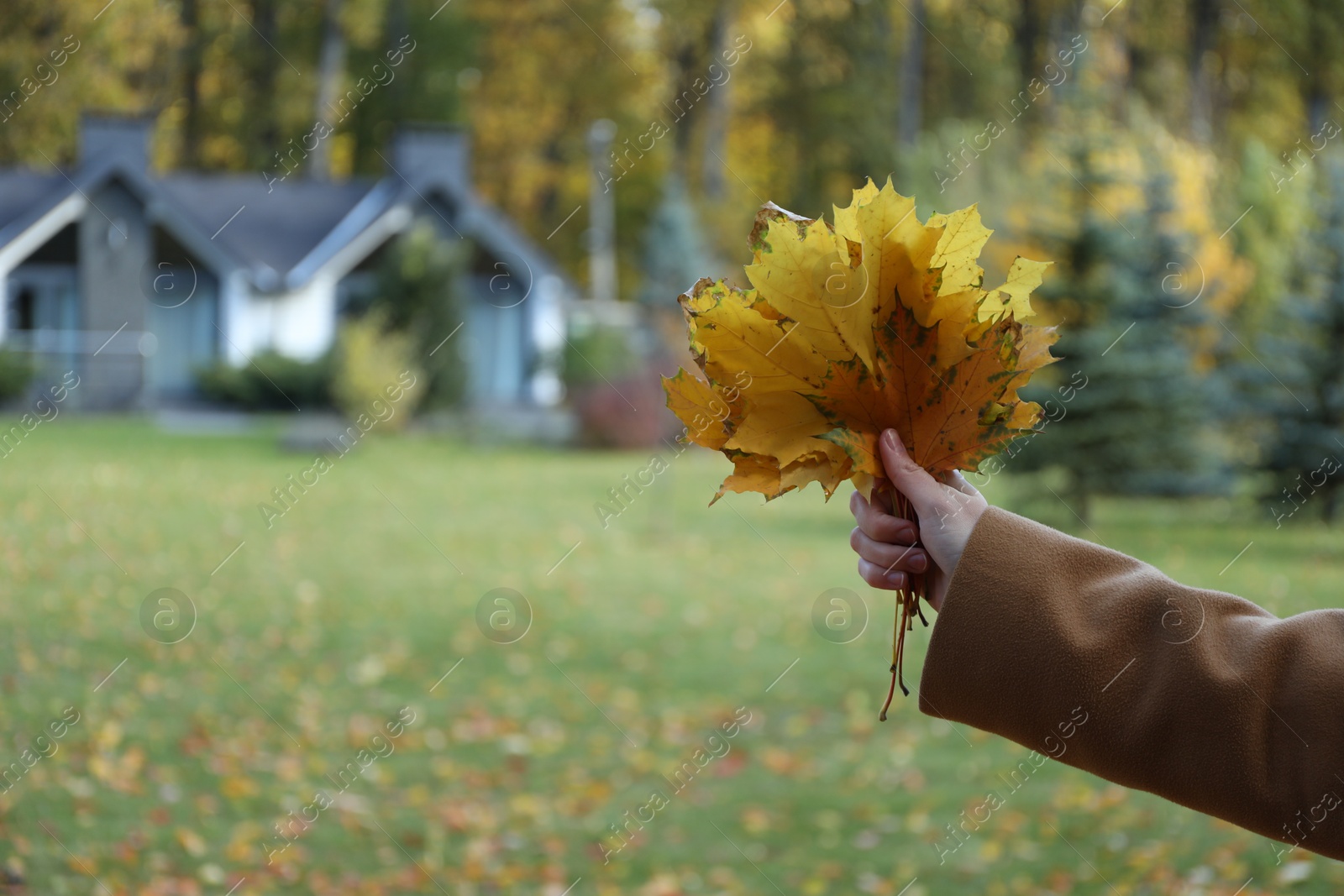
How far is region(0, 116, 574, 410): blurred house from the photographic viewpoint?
28.8 m

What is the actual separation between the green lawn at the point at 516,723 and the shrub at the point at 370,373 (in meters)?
9.32

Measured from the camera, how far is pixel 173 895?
5.24 metres

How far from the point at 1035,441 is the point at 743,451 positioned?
1327 cm

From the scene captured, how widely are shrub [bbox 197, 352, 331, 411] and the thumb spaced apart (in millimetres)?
27671

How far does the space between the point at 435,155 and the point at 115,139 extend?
752 centimetres

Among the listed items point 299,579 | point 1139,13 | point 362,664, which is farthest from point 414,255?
point 1139,13

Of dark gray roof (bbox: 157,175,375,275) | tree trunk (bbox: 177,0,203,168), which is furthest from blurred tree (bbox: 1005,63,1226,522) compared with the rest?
tree trunk (bbox: 177,0,203,168)

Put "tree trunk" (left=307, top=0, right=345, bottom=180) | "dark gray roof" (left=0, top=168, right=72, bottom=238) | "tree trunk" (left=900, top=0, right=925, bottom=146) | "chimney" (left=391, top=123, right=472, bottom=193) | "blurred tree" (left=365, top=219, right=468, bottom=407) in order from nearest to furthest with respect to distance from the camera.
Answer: "blurred tree" (left=365, top=219, right=468, bottom=407), "dark gray roof" (left=0, top=168, right=72, bottom=238), "chimney" (left=391, top=123, right=472, bottom=193), "tree trunk" (left=307, top=0, right=345, bottom=180), "tree trunk" (left=900, top=0, right=925, bottom=146)

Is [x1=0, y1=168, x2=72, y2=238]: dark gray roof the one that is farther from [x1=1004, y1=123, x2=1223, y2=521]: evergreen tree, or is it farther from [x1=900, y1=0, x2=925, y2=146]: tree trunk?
[x1=1004, y1=123, x2=1223, y2=521]: evergreen tree

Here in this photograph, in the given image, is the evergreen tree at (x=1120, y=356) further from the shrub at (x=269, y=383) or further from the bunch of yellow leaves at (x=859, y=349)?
the shrub at (x=269, y=383)

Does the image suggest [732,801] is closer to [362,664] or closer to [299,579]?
[362,664]

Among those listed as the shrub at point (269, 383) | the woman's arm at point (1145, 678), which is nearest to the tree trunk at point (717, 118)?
the shrub at point (269, 383)

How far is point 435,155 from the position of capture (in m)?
32.8

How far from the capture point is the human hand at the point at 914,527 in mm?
1822
